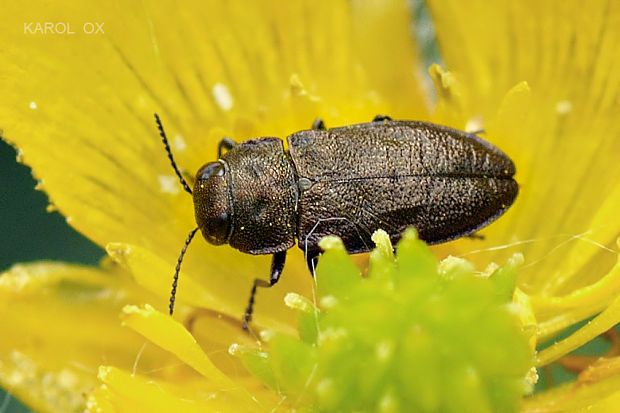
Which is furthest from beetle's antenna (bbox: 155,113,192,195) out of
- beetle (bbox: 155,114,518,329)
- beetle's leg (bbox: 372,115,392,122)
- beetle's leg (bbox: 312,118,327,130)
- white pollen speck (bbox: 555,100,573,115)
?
white pollen speck (bbox: 555,100,573,115)

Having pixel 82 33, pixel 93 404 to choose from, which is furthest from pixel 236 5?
pixel 93 404

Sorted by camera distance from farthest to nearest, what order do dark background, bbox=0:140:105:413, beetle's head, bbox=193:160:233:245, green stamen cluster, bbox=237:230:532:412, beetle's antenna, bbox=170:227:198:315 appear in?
dark background, bbox=0:140:105:413 → beetle's head, bbox=193:160:233:245 → beetle's antenna, bbox=170:227:198:315 → green stamen cluster, bbox=237:230:532:412

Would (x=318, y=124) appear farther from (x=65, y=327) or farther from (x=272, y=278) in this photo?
(x=65, y=327)

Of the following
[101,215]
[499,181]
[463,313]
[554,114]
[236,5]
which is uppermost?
[236,5]

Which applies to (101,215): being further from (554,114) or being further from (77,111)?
(554,114)

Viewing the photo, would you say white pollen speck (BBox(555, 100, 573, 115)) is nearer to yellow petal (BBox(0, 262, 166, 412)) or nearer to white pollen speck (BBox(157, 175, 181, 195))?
white pollen speck (BBox(157, 175, 181, 195))

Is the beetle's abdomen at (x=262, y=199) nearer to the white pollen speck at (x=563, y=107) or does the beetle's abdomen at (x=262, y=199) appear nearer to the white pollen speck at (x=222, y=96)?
the white pollen speck at (x=222, y=96)

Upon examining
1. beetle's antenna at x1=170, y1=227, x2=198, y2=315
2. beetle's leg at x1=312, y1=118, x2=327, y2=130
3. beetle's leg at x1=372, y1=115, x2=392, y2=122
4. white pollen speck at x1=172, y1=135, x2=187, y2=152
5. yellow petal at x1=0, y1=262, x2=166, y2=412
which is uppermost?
beetle's leg at x1=372, y1=115, x2=392, y2=122
